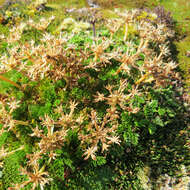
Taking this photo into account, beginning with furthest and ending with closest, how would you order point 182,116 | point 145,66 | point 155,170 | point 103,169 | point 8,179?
point 182,116 < point 155,170 < point 103,169 < point 8,179 < point 145,66

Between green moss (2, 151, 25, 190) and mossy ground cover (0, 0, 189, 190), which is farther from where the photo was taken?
green moss (2, 151, 25, 190)

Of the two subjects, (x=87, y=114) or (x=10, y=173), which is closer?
(x=87, y=114)

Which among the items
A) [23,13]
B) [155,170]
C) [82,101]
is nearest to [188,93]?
[155,170]

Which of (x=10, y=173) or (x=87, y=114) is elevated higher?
(x=87, y=114)

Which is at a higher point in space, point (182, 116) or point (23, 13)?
point (23, 13)

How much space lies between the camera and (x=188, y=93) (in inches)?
238

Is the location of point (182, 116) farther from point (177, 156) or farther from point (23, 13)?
point (23, 13)

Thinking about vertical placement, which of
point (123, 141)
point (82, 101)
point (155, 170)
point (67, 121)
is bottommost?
point (155, 170)

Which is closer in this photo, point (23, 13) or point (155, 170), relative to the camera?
point (155, 170)

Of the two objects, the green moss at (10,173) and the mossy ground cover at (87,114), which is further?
the green moss at (10,173)

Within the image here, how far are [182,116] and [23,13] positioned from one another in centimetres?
1006

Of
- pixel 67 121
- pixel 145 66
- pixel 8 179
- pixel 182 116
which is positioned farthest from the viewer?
pixel 182 116

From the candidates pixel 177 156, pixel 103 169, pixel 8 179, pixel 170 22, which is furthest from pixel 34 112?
pixel 170 22

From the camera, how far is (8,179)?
3.41 meters
